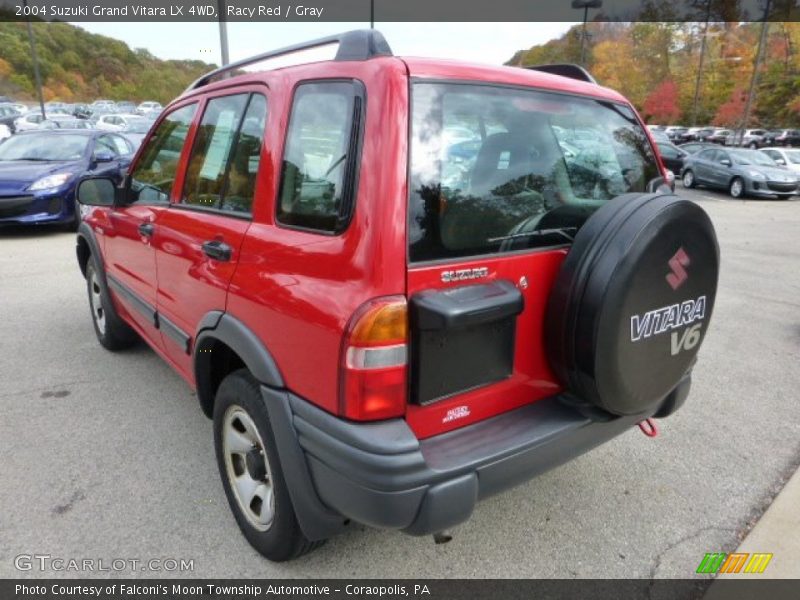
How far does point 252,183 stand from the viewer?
7.15 feet

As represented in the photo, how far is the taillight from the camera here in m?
1.66

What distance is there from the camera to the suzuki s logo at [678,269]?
2.02 m

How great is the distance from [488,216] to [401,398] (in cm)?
69

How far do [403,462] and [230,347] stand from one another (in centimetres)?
90

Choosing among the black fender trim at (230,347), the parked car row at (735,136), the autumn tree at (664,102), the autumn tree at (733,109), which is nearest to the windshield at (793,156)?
the parked car row at (735,136)

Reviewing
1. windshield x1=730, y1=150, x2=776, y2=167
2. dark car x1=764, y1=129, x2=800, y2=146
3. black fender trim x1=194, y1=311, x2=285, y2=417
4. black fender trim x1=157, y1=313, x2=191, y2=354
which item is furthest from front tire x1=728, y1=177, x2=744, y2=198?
dark car x1=764, y1=129, x2=800, y2=146

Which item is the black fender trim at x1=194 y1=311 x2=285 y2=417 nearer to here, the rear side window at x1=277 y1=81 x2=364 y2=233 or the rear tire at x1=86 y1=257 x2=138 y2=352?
the rear side window at x1=277 y1=81 x2=364 y2=233

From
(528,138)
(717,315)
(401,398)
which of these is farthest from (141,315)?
(717,315)

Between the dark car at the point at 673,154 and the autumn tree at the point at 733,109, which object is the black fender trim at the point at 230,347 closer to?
the dark car at the point at 673,154

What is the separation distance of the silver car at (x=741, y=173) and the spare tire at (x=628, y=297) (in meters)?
16.2

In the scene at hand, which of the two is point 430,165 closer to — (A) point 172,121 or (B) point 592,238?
(B) point 592,238

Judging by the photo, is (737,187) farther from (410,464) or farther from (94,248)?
(410,464)

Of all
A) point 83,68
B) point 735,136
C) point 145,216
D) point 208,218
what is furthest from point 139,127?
point 83,68

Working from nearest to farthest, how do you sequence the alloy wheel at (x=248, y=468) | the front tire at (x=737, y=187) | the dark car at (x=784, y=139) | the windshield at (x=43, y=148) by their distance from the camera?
the alloy wheel at (x=248, y=468)
the windshield at (x=43, y=148)
the front tire at (x=737, y=187)
the dark car at (x=784, y=139)
